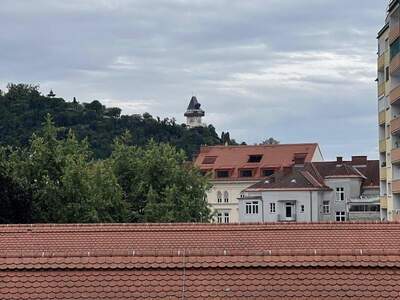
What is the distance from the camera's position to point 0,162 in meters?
38.2

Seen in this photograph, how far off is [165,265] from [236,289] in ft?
4.10

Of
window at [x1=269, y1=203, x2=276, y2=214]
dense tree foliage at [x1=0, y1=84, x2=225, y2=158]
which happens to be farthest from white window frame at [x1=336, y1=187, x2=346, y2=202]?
dense tree foliage at [x1=0, y1=84, x2=225, y2=158]

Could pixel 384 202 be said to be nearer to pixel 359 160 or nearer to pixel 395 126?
pixel 395 126

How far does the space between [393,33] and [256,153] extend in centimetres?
4768

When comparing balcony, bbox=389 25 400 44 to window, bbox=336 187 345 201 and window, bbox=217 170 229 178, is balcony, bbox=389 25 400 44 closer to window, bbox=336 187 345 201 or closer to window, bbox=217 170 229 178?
window, bbox=336 187 345 201

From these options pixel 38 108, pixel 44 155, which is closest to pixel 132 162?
pixel 44 155

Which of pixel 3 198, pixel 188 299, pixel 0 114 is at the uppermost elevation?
pixel 0 114

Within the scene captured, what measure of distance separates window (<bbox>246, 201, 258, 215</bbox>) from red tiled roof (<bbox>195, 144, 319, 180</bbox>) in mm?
9467

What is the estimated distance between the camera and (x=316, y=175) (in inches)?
3184

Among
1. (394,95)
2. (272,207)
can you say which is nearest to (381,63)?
(394,95)

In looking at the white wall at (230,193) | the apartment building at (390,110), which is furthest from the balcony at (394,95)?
the white wall at (230,193)

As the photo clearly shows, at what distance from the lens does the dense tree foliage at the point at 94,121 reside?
124 metres

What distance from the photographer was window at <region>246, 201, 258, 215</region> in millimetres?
79750

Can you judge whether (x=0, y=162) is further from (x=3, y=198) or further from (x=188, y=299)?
(x=188, y=299)
